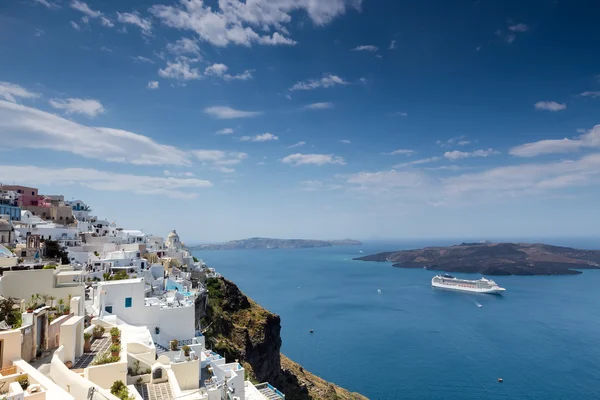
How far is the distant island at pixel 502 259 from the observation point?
351 ft

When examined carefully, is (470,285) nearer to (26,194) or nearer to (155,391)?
(26,194)

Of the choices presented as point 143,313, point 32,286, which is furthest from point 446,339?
point 32,286

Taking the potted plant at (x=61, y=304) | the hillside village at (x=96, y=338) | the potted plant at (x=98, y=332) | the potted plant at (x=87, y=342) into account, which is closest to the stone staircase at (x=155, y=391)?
the hillside village at (x=96, y=338)

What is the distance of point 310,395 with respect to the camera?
24812mm

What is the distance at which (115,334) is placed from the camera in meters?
11.0

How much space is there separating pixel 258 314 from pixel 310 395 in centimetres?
642

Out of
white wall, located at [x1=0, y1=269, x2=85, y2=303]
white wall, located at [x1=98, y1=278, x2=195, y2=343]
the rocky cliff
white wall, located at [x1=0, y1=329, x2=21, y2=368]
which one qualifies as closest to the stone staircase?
white wall, located at [x1=0, y1=329, x2=21, y2=368]

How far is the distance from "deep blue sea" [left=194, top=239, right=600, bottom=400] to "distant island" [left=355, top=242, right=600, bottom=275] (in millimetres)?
23325

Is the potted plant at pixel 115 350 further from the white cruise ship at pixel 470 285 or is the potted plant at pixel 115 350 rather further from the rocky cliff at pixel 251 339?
the white cruise ship at pixel 470 285

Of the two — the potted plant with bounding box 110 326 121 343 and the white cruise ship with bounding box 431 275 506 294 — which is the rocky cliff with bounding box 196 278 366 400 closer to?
the potted plant with bounding box 110 326 121 343

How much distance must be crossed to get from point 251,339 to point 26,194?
21.0 m

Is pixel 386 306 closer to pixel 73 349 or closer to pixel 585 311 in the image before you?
pixel 585 311

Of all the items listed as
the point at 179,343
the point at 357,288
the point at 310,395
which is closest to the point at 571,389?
the point at 310,395

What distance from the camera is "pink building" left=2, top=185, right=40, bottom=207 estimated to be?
94.1 ft
